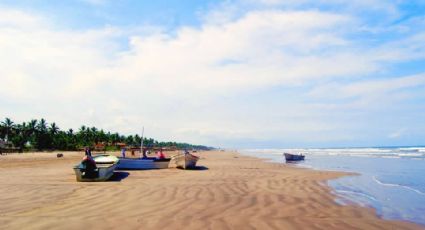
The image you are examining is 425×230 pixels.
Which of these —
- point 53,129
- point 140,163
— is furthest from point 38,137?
point 140,163

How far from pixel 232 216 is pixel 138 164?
2128 cm

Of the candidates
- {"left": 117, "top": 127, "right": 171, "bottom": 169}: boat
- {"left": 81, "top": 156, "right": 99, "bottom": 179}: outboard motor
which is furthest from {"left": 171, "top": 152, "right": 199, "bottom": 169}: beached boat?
{"left": 81, "top": 156, "right": 99, "bottom": 179}: outboard motor

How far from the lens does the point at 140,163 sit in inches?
1219

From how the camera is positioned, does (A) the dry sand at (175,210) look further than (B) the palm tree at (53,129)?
No

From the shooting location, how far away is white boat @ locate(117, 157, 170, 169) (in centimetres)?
3019

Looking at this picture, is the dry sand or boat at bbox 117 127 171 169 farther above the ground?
boat at bbox 117 127 171 169

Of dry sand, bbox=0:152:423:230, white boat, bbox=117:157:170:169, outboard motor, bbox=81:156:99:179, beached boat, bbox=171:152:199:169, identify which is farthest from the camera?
beached boat, bbox=171:152:199:169

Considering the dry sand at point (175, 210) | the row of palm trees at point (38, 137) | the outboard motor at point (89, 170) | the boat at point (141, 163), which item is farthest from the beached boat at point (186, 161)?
the row of palm trees at point (38, 137)

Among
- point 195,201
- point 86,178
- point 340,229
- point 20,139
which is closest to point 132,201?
point 195,201

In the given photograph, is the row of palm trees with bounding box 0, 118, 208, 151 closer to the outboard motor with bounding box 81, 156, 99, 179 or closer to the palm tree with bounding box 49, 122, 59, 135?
the palm tree with bounding box 49, 122, 59, 135

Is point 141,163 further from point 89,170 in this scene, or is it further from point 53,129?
point 53,129

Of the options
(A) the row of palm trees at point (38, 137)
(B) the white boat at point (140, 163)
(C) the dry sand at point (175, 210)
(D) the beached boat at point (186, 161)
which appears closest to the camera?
(C) the dry sand at point (175, 210)

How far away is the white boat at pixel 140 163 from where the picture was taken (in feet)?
99.1

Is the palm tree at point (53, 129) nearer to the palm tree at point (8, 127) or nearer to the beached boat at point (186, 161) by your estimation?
the palm tree at point (8, 127)
